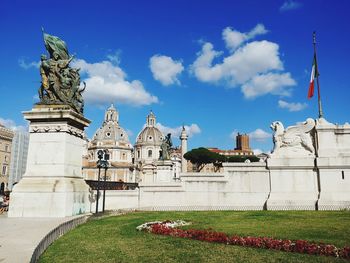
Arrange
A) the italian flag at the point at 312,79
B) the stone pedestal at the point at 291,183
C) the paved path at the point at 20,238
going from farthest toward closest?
the italian flag at the point at 312,79
the stone pedestal at the point at 291,183
the paved path at the point at 20,238

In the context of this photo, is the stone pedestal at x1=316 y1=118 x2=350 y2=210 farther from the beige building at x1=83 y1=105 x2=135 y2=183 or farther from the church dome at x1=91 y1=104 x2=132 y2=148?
the church dome at x1=91 y1=104 x2=132 y2=148

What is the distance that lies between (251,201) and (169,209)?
520 centimetres

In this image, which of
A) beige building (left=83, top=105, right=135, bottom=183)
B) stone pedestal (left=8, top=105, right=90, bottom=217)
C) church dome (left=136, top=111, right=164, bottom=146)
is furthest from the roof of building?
stone pedestal (left=8, top=105, right=90, bottom=217)

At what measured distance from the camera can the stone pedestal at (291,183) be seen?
19359mm

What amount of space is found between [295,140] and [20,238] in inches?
661

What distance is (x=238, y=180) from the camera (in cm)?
2056

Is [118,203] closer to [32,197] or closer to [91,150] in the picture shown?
[32,197]

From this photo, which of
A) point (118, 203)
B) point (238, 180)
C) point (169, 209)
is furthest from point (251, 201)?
point (118, 203)

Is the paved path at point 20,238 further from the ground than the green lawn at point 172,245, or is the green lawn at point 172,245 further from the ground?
the paved path at point 20,238

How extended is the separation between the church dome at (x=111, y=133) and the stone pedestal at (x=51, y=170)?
378 feet

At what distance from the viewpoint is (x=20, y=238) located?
832 cm

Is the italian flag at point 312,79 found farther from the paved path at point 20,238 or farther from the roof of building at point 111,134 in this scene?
the roof of building at point 111,134

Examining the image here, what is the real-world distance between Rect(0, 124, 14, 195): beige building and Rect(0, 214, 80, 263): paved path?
2936 inches

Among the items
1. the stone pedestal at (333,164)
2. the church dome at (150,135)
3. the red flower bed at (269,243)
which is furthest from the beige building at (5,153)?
the red flower bed at (269,243)
